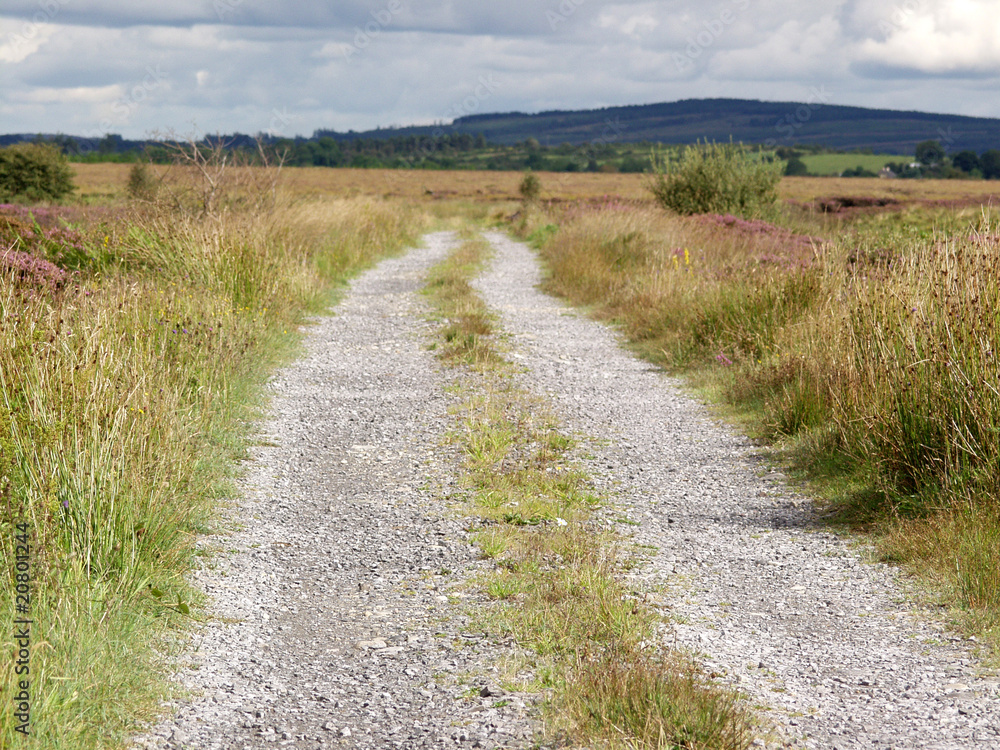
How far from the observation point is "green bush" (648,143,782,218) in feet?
66.0

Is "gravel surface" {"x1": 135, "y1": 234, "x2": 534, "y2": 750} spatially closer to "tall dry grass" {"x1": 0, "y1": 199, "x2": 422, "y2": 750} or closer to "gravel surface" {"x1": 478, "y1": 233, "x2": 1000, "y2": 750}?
"tall dry grass" {"x1": 0, "y1": 199, "x2": 422, "y2": 750}

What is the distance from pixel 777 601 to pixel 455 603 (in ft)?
4.88

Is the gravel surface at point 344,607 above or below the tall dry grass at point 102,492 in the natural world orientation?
below

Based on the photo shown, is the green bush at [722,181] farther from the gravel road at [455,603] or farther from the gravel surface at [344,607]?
the gravel surface at [344,607]

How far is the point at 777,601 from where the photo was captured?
3.90 meters

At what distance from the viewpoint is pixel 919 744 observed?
268 centimetres

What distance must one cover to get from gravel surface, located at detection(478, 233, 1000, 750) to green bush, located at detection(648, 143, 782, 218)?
548 inches

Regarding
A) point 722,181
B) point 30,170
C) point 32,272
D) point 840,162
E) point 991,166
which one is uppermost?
point 840,162

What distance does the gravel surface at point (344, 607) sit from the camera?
2.82m

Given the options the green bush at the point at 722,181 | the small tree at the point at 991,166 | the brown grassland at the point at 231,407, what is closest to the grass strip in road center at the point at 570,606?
the brown grassland at the point at 231,407

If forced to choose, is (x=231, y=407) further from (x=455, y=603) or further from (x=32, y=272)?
(x=455, y=603)

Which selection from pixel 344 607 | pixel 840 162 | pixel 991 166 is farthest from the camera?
pixel 840 162

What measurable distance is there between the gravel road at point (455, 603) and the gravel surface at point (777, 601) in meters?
0.01

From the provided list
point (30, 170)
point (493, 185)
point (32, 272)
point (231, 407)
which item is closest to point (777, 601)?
point (231, 407)
